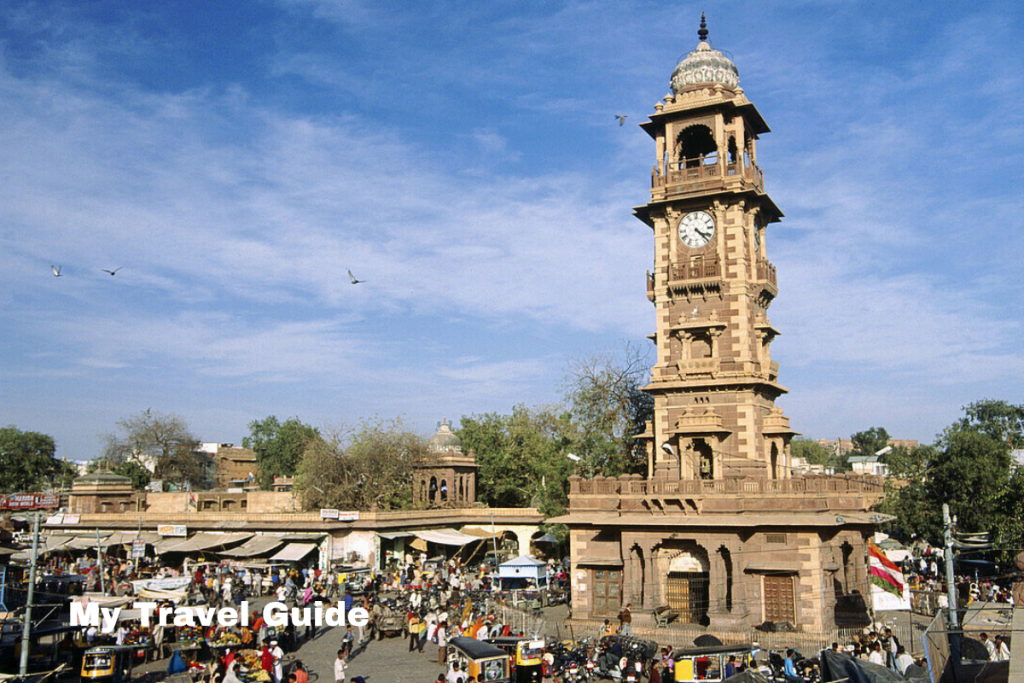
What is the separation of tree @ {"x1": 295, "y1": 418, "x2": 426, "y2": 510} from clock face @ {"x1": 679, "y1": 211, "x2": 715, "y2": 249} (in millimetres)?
28707

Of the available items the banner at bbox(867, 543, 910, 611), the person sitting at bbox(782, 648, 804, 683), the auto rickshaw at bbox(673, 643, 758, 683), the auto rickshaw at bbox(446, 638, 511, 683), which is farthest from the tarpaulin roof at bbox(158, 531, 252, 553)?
the banner at bbox(867, 543, 910, 611)

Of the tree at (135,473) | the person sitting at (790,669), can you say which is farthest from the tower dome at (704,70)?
the tree at (135,473)

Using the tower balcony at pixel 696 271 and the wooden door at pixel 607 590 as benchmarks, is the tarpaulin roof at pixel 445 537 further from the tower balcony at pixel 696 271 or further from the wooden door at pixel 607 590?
the tower balcony at pixel 696 271

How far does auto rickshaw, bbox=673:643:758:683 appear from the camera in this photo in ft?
66.7

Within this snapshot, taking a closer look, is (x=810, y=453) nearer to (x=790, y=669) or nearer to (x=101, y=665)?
(x=790, y=669)

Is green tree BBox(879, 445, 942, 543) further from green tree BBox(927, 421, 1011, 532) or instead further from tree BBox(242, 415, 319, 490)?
tree BBox(242, 415, 319, 490)

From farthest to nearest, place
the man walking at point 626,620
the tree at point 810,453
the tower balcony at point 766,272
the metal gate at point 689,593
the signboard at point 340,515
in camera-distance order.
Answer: the tree at point 810,453
the signboard at point 340,515
the tower balcony at point 766,272
the metal gate at point 689,593
the man walking at point 626,620

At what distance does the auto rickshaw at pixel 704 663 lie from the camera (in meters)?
20.3

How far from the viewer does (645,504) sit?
32031 millimetres

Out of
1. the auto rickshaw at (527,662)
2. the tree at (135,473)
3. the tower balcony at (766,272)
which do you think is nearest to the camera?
the auto rickshaw at (527,662)

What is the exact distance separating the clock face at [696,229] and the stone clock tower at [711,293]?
44 millimetres

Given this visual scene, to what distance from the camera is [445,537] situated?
46781 mm

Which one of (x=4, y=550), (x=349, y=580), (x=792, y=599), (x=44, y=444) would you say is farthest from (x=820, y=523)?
(x=44, y=444)

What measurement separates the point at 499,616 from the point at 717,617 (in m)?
7.95
